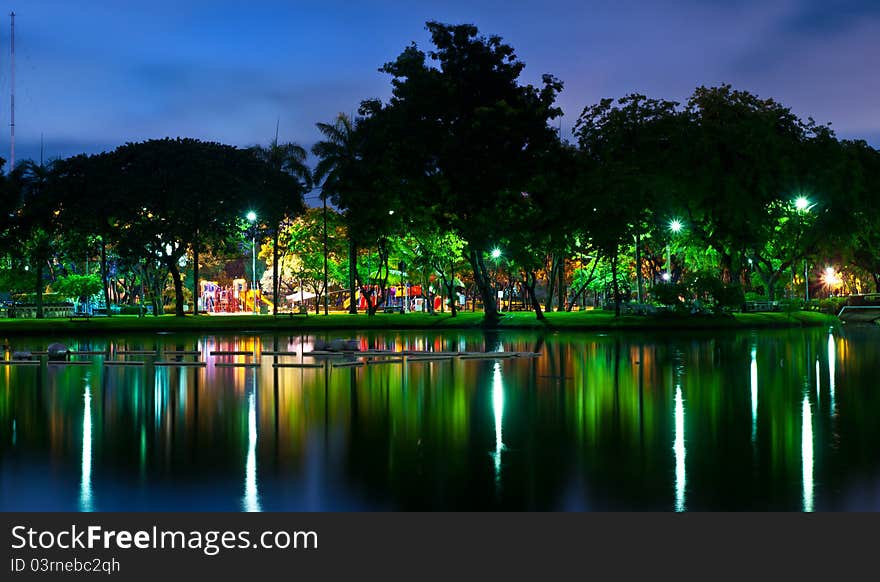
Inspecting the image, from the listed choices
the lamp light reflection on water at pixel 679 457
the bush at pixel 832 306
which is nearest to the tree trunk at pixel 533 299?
the bush at pixel 832 306

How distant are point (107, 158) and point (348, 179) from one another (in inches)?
616

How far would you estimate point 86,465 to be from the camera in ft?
34.8

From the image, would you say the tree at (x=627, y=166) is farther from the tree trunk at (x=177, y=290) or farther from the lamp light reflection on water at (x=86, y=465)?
the lamp light reflection on water at (x=86, y=465)

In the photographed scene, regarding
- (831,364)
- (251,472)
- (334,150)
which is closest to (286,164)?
(334,150)

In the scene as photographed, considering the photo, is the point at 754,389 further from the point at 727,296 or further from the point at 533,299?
the point at 533,299

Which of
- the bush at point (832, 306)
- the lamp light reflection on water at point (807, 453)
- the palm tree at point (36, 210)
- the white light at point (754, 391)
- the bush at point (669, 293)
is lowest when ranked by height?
the lamp light reflection on water at point (807, 453)

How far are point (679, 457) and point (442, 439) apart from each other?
2.90m

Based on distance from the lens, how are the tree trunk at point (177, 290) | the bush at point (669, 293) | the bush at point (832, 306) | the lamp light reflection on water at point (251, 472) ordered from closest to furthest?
the lamp light reflection on water at point (251, 472)
the bush at point (669, 293)
the tree trunk at point (177, 290)
the bush at point (832, 306)

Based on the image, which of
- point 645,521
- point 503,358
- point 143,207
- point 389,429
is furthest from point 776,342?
point 143,207

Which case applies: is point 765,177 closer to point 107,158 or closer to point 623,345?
point 623,345

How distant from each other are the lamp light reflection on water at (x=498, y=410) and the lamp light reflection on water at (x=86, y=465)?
144 inches

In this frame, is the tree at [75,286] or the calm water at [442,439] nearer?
the calm water at [442,439]

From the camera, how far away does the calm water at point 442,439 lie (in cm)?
894

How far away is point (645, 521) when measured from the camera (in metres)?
7.96
